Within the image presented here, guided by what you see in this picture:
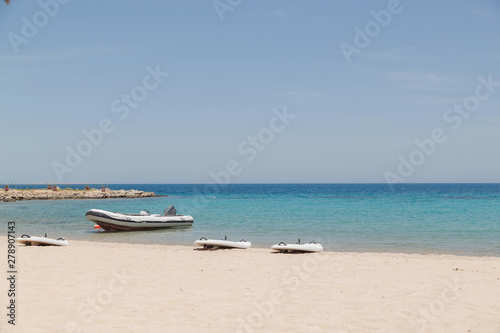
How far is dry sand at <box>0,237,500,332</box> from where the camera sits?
7008mm

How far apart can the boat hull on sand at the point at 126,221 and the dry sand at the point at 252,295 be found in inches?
466

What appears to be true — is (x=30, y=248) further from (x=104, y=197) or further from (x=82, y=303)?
(x=104, y=197)

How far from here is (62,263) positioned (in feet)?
40.9

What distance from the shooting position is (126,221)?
1021 inches

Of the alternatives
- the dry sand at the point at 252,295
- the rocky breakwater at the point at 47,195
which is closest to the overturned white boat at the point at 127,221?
the dry sand at the point at 252,295

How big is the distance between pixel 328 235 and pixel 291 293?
14.7 m

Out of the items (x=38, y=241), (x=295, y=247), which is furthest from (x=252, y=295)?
(x=38, y=241)

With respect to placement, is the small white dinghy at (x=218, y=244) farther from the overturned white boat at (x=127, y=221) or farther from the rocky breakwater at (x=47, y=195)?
the rocky breakwater at (x=47, y=195)

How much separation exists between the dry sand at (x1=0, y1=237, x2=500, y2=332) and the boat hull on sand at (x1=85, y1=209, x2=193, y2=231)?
11.8m

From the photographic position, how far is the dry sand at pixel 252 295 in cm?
701

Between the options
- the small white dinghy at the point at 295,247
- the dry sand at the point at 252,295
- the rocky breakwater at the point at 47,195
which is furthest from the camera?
the rocky breakwater at the point at 47,195

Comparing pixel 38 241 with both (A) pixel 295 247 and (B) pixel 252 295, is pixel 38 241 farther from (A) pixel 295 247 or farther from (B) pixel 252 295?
(B) pixel 252 295

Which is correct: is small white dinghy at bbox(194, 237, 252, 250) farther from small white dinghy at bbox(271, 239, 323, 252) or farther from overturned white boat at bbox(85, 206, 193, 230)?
overturned white boat at bbox(85, 206, 193, 230)

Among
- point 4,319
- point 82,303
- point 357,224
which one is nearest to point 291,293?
point 82,303
